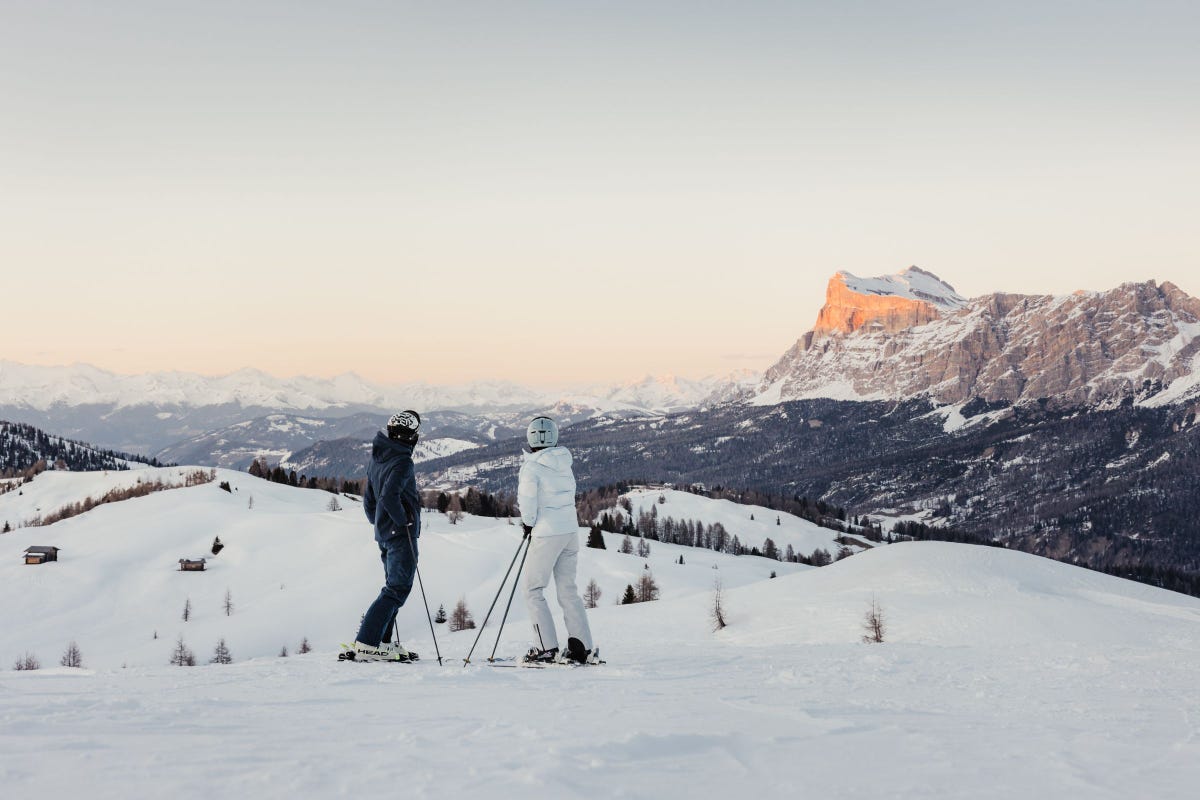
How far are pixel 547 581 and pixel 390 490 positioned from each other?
3151mm

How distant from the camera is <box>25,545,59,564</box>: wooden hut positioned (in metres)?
100

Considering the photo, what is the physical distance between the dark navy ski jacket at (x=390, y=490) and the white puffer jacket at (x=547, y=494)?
6.62ft

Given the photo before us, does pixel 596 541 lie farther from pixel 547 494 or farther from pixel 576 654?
pixel 547 494

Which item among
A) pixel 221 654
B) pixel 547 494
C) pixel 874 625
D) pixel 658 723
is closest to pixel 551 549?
pixel 547 494

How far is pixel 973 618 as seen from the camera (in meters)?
28.4

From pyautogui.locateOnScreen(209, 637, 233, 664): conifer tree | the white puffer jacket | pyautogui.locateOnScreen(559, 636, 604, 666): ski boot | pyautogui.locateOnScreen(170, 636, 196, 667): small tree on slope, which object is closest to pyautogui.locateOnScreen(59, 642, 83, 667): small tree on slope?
pyautogui.locateOnScreen(170, 636, 196, 667): small tree on slope

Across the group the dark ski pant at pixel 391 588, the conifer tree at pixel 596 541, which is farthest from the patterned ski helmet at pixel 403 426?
the conifer tree at pixel 596 541

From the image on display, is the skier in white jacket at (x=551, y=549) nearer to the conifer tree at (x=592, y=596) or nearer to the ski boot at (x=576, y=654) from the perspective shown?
the ski boot at (x=576, y=654)

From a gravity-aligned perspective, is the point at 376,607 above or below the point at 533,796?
below

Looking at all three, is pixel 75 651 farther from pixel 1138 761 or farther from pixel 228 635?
pixel 1138 761

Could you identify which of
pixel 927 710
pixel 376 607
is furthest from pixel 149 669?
pixel 927 710

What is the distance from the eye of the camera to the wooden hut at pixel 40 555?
10000 centimetres

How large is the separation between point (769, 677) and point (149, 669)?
9565mm

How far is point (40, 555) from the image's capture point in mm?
100438
